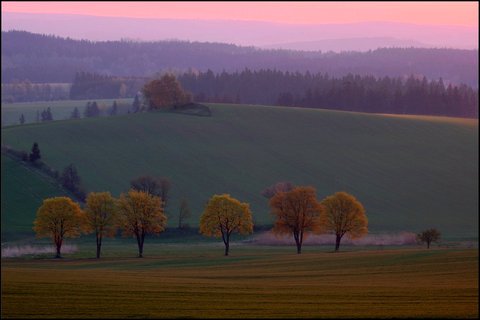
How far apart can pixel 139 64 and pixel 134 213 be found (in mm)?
111340

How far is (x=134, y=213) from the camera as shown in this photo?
6412cm

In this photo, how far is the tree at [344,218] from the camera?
6319 centimetres

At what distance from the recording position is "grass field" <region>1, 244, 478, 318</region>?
75.5ft

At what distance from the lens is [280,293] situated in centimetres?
2827

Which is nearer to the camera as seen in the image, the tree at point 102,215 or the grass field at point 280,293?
the grass field at point 280,293

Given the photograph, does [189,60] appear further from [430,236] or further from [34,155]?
[430,236]

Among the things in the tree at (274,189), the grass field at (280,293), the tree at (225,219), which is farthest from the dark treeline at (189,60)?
the grass field at (280,293)

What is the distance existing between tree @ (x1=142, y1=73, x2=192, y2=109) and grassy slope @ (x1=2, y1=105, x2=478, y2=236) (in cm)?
725

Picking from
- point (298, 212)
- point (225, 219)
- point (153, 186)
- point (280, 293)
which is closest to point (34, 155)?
point (153, 186)

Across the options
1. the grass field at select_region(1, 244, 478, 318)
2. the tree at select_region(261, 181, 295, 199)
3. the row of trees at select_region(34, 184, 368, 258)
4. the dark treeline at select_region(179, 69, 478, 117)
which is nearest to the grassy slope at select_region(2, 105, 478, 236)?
the tree at select_region(261, 181, 295, 199)

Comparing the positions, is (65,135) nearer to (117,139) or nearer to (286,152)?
(117,139)

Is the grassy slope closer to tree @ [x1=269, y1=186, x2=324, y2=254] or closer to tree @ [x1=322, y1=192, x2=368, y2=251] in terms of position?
tree @ [x1=322, y1=192, x2=368, y2=251]

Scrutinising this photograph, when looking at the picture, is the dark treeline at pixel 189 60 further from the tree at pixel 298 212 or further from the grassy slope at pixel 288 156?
the tree at pixel 298 212

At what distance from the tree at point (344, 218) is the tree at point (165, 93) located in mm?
64460
